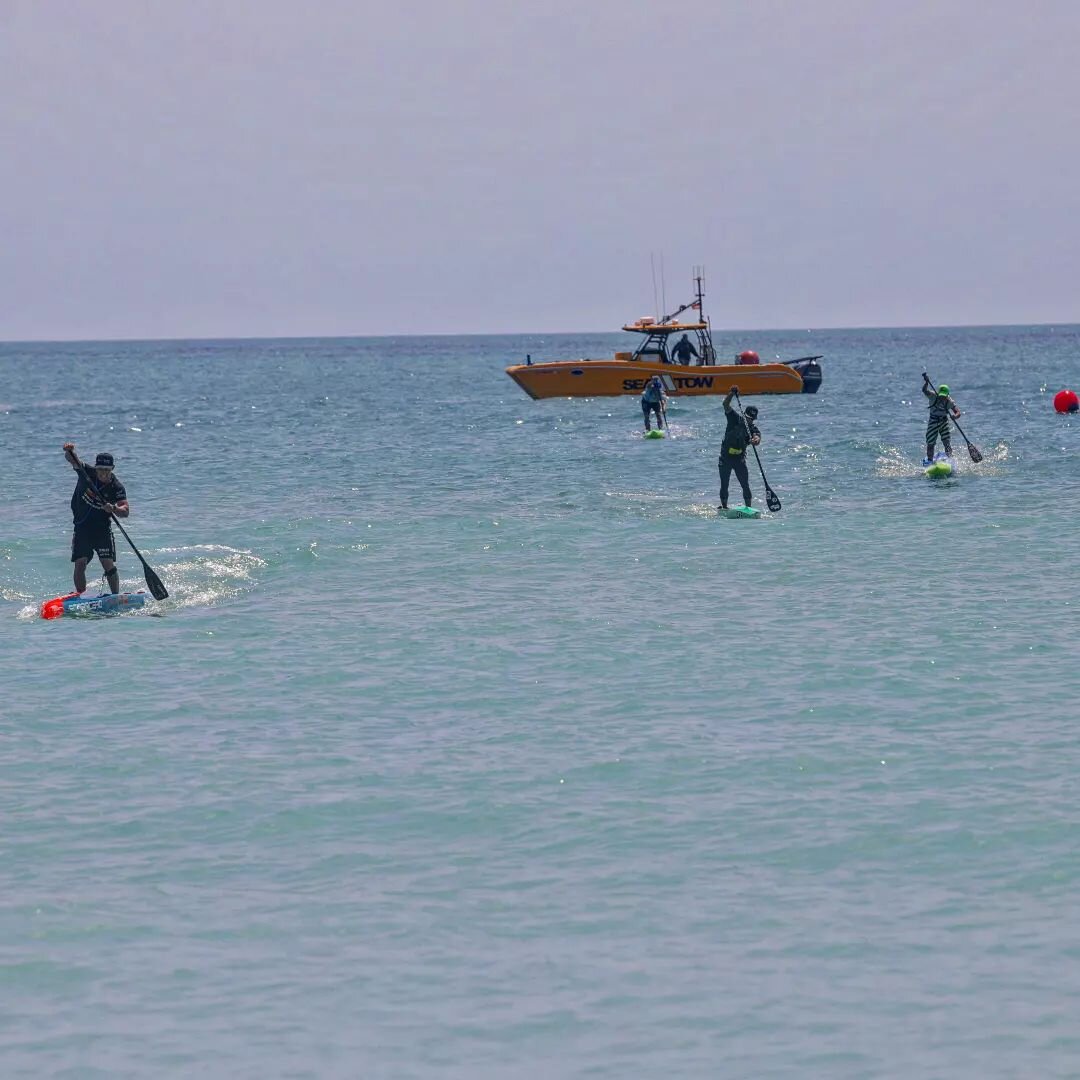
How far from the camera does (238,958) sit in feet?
27.8

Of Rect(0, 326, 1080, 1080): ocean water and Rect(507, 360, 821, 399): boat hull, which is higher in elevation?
Rect(507, 360, 821, 399): boat hull

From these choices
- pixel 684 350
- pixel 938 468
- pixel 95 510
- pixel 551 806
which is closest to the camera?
pixel 551 806

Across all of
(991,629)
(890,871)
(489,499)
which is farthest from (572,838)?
(489,499)

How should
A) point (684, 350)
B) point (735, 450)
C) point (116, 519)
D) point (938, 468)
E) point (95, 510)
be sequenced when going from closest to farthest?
1. point (116, 519)
2. point (95, 510)
3. point (735, 450)
4. point (938, 468)
5. point (684, 350)

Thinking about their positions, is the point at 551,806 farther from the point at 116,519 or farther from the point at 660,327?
the point at 660,327

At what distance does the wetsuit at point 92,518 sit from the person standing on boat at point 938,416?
17.9 meters

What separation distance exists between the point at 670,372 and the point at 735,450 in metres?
29.5

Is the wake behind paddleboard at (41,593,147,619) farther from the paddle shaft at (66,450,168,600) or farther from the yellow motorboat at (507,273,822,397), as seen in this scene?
the yellow motorboat at (507,273,822,397)

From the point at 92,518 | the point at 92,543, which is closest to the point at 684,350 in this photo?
the point at 92,543

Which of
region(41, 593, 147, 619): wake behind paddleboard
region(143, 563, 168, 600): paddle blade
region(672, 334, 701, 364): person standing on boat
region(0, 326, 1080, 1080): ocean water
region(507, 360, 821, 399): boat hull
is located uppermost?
region(672, 334, 701, 364): person standing on boat

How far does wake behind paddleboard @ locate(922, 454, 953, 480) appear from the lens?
3167 centimetres

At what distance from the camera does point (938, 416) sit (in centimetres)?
3170

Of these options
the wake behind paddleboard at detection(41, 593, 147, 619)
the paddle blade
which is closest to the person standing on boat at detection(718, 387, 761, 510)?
the paddle blade

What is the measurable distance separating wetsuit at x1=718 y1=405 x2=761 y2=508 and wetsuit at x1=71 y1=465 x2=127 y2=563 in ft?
32.7
